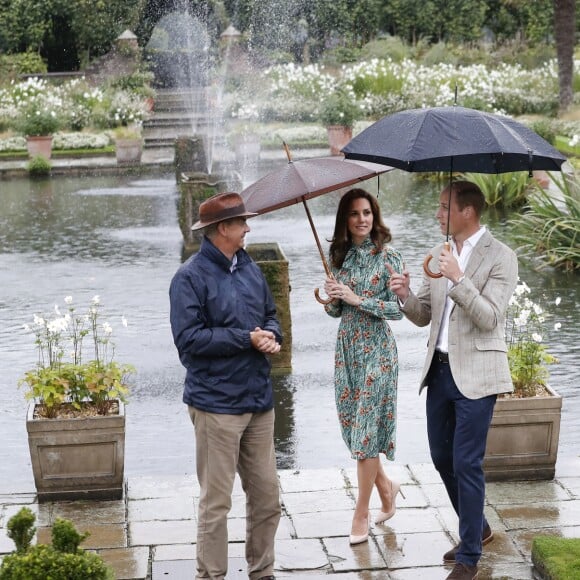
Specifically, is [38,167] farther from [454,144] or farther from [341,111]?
[454,144]

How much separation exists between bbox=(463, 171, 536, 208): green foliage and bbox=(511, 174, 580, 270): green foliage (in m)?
3.03

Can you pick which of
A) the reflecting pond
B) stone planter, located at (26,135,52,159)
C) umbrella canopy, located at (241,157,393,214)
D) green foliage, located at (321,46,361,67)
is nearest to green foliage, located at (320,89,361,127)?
the reflecting pond

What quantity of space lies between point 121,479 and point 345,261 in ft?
5.89

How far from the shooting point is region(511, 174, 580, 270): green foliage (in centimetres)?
1288

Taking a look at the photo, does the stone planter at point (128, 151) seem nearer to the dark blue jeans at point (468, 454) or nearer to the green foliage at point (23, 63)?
the green foliage at point (23, 63)

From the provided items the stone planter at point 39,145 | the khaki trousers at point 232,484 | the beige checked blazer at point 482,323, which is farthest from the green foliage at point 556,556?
the stone planter at point 39,145

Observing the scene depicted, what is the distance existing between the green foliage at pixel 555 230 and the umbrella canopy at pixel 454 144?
7364 millimetres

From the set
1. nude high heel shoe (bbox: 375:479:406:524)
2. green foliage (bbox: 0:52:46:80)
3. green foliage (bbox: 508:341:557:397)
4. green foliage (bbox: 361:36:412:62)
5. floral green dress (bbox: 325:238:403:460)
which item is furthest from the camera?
green foliage (bbox: 0:52:46:80)

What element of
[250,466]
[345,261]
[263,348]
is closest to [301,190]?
[345,261]

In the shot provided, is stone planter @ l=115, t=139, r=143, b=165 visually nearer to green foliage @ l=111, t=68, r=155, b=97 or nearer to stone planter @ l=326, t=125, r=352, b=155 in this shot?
stone planter @ l=326, t=125, r=352, b=155

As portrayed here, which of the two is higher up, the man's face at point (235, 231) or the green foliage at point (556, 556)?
the man's face at point (235, 231)

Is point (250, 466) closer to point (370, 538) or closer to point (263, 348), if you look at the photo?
point (263, 348)

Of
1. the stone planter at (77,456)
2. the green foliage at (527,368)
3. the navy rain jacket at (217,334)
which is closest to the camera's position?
the navy rain jacket at (217,334)

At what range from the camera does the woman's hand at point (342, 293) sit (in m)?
5.46
